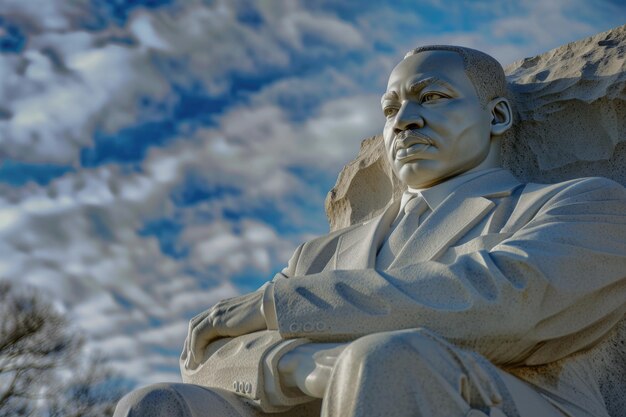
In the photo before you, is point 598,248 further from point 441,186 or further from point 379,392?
point 379,392

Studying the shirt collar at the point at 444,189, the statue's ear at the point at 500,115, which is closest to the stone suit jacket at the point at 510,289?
the shirt collar at the point at 444,189

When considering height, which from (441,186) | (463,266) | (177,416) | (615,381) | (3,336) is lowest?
(615,381)

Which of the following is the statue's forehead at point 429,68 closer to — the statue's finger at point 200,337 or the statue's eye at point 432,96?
the statue's eye at point 432,96

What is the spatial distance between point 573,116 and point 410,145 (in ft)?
4.05

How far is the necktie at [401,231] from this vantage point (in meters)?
4.70

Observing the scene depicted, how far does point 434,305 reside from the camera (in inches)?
149

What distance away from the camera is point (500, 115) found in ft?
17.5

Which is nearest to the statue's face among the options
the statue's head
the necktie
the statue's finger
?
the statue's head

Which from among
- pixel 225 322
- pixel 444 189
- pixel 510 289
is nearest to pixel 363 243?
pixel 444 189

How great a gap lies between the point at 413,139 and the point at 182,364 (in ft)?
5.48

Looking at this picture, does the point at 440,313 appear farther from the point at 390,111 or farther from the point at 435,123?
the point at 390,111

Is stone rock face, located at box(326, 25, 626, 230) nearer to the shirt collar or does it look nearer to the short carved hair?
the short carved hair

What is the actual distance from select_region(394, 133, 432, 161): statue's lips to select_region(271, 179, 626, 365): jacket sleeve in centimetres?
94

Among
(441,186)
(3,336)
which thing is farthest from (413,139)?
(3,336)
